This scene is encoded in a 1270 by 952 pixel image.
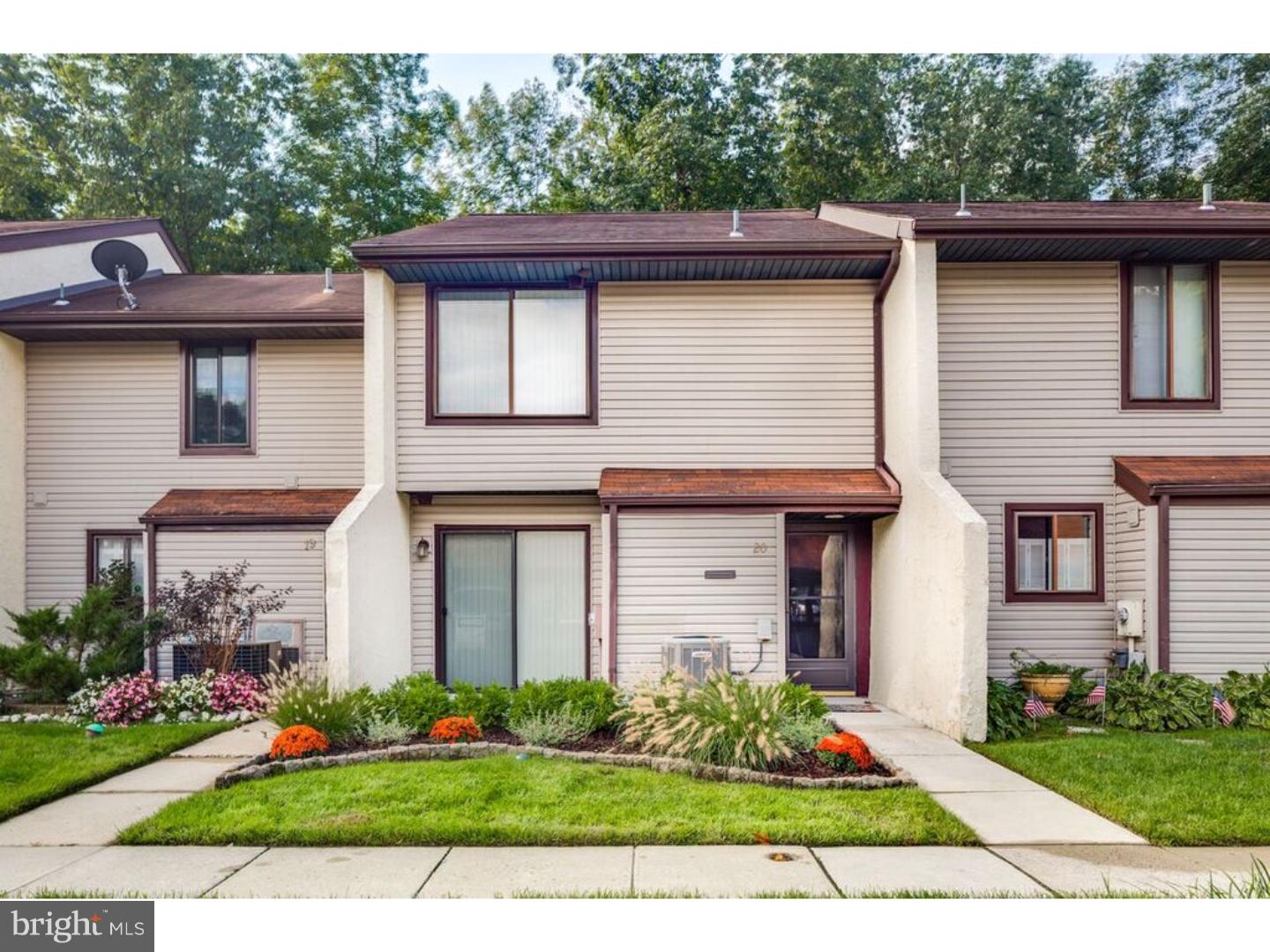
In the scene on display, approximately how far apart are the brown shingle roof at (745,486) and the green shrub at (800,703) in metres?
2.60

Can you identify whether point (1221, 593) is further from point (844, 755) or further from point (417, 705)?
point (417, 705)

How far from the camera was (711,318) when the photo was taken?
A: 36.4 ft

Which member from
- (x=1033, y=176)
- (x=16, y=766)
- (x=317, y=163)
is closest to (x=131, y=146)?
(x=317, y=163)

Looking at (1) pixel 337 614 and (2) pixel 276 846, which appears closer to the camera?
(2) pixel 276 846

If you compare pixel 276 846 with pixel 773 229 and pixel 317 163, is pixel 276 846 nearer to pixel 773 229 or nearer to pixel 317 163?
pixel 773 229

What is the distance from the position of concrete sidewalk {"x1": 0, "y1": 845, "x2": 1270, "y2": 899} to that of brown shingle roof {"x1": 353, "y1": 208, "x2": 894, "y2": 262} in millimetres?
6661

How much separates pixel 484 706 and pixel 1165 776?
5306 mm

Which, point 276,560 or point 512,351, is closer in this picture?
point 512,351

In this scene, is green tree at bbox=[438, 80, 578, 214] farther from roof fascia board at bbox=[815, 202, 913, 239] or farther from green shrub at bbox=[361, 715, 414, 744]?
green shrub at bbox=[361, 715, 414, 744]

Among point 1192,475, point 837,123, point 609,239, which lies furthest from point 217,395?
point 837,123

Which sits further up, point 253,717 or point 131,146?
point 131,146

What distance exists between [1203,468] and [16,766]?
11.4 m

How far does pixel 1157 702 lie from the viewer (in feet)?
30.1

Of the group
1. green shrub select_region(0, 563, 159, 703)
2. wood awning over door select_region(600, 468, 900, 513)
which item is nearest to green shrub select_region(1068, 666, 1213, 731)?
wood awning over door select_region(600, 468, 900, 513)
